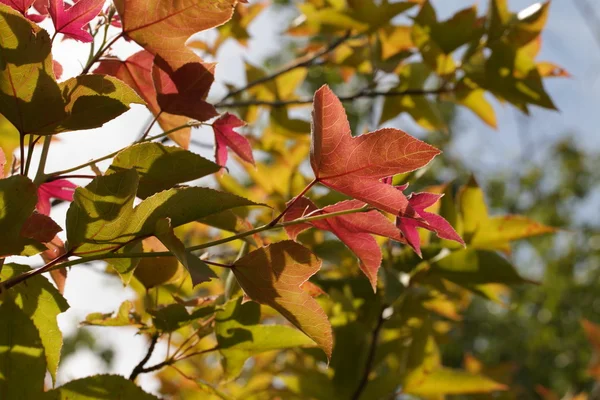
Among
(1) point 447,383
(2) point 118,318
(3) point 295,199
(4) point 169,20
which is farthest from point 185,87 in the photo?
(1) point 447,383

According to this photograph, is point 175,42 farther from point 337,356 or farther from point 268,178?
point 268,178

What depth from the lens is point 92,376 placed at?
1.84ft

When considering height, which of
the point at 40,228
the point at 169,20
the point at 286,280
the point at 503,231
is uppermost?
the point at 169,20

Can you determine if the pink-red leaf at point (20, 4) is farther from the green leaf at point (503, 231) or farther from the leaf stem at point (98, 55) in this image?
the green leaf at point (503, 231)

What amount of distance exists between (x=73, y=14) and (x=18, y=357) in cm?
31

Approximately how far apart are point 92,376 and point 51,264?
128 mm

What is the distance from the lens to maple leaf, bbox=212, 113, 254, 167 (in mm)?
702

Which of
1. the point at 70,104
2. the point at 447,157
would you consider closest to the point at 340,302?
the point at 70,104

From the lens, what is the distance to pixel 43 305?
0.57 m

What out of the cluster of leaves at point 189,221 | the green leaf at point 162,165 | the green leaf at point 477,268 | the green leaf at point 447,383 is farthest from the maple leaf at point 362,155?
the green leaf at point 447,383

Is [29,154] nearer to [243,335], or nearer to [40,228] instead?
[40,228]

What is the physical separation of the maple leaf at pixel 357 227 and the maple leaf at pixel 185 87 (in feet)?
0.45

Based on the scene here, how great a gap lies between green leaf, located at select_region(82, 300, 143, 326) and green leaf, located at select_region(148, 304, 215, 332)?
4 centimetres

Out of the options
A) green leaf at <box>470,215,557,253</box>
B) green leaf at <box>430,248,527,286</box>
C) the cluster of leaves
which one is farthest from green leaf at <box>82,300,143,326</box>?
green leaf at <box>470,215,557,253</box>
